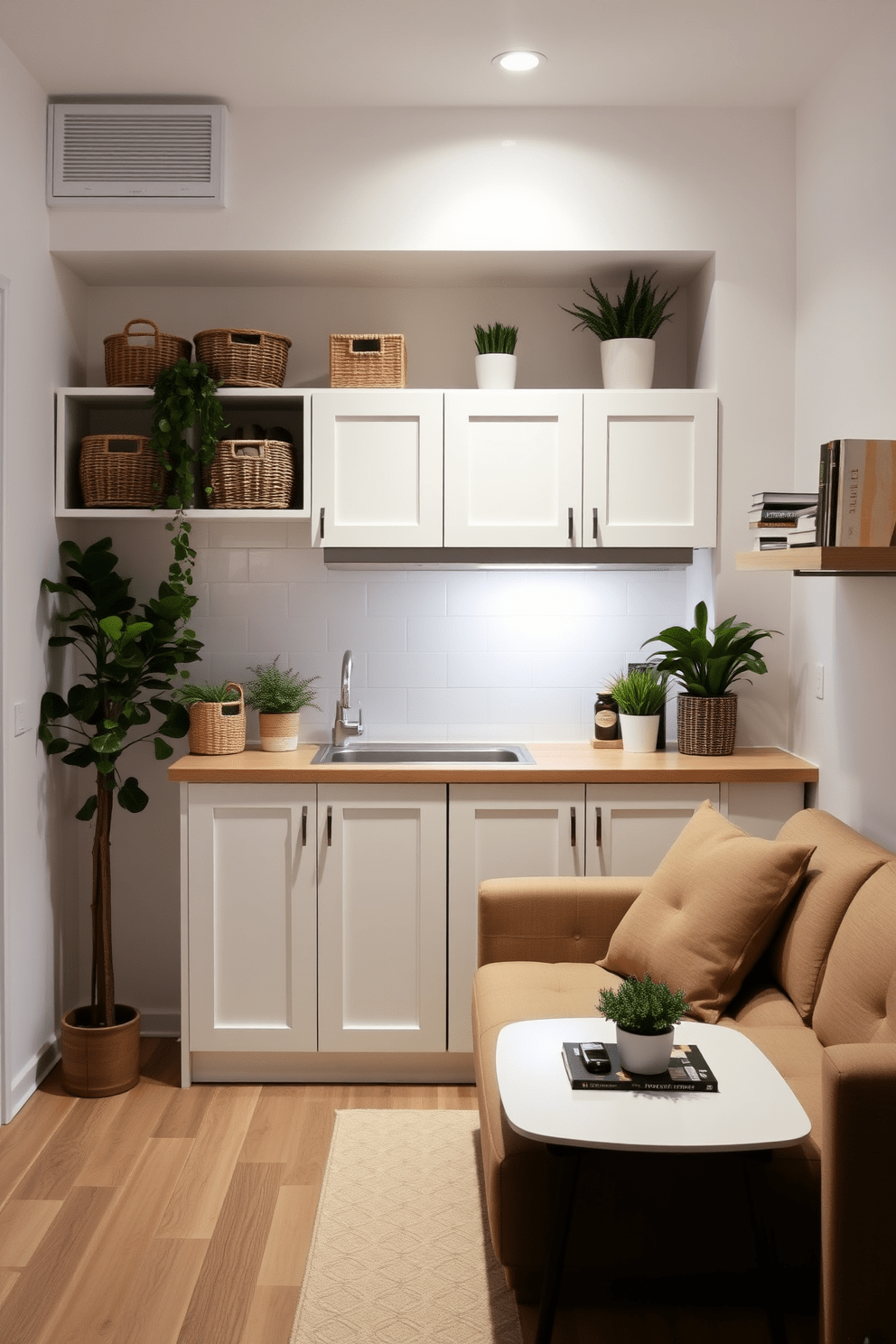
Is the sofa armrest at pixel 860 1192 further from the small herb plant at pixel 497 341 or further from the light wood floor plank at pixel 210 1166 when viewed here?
the small herb plant at pixel 497 341

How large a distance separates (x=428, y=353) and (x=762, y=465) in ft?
3.91

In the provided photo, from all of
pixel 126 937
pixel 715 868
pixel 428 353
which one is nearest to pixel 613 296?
pixel 428 353

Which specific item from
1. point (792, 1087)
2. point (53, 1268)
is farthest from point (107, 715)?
point (792, 1087)

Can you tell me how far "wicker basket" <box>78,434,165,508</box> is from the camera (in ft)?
11.8

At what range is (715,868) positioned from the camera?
2.64 metres

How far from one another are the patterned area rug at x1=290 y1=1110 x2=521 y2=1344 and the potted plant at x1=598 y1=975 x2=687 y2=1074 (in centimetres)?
68

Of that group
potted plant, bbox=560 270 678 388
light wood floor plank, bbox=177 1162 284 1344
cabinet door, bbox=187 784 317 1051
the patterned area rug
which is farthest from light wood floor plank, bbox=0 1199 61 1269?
potted plant, bbox=560 270 678 388

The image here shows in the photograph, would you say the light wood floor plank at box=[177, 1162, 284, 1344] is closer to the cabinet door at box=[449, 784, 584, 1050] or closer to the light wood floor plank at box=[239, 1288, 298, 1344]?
the light wood floor plank at box=[239, 1288, 298, 1344]

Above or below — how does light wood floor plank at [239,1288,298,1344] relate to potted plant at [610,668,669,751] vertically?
below

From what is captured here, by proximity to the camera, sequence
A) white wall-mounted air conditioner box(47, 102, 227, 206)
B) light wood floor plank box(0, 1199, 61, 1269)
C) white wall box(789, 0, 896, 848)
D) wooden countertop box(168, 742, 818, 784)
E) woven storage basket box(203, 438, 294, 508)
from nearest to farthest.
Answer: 1. light wood floor plank box(0, 1199, 61, 1269)
2. white wall box(789, 0, 896, 848)
3. wooden countertop box(168, 742, 818, 784)
4. white wall-mounted air conditioner box(47, 102, 227, 206)
5. woven storage basket box(203, 438, 294, 508)

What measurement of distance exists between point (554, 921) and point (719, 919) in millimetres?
543

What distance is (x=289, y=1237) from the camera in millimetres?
2600

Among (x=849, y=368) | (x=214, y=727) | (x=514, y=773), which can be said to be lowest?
(x=514, y=773)

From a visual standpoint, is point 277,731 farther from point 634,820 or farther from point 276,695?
point 634,820
